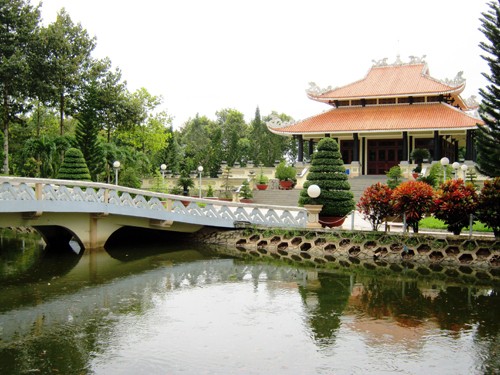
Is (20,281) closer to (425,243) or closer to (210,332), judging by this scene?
(210,332)

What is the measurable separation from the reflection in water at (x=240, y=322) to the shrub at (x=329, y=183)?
13.5 feet

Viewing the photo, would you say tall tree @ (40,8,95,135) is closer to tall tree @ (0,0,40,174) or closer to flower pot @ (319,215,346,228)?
tall tree @ (0,0,40,174)

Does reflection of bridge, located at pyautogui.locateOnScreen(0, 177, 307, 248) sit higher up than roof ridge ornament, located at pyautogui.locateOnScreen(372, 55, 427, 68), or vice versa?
roof ridge ornament, located at pyautogui.locateOnScreen(372, 55, 427, 68)

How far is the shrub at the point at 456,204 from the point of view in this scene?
48.4ft

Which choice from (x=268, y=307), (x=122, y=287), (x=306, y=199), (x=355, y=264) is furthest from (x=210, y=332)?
(x=306, y=199)

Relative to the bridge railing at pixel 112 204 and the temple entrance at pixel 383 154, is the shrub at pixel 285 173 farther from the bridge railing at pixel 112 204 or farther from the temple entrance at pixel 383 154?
the bridge railing at pixel 112 204

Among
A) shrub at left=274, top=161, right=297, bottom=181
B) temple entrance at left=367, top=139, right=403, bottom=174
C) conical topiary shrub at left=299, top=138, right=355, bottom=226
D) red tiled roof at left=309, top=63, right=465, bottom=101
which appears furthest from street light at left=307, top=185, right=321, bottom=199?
red tiled roof at left=309, top=63, right=465, bottom=101

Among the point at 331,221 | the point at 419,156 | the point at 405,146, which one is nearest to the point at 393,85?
the point at 405,146

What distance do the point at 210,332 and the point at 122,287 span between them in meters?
3.88

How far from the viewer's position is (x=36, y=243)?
1878 cm

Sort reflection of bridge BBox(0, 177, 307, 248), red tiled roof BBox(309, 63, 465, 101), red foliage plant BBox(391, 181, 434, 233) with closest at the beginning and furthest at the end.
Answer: reflection of bridge BBox(0, 177, 307, 248)
red foliage plant BBox(391, 181, 434, 233)
red tiled roof BBox(309, 63, 465, 101)

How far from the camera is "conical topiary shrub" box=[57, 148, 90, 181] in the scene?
68.5 ft

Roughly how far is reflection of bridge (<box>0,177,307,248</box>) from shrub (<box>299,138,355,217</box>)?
2.37ft

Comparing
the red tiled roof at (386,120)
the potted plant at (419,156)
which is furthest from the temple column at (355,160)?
the potted plant at (419,156)
